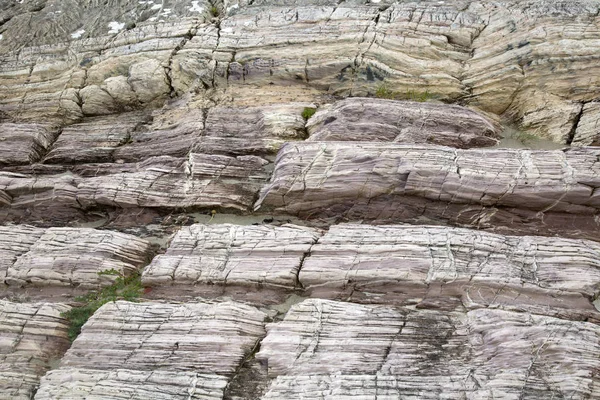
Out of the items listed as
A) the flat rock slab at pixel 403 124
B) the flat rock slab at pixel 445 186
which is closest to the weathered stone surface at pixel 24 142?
the flat rock slab at pixel 445 186

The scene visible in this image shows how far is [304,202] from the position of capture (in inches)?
564

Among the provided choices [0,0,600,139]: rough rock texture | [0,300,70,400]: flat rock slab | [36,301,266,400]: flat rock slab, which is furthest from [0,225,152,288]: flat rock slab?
[0,0,600,139]: rough rock texture

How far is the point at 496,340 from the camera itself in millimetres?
10703

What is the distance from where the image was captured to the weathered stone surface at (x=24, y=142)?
17156mm

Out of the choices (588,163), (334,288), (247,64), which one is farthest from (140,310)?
(588,163)

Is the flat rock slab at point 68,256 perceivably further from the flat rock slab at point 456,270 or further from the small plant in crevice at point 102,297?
the flat rock slab at point 456,270

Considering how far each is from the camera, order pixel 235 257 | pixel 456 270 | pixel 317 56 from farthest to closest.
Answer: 1. pixel 317 56
2. pixel 235 257
3. pixel 456 270

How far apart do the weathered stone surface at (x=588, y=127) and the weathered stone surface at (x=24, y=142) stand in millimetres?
14827

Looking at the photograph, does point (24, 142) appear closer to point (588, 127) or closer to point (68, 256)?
point (68, 256)

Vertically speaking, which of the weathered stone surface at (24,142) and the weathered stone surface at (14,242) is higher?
the weathered stone surface at (24,142)

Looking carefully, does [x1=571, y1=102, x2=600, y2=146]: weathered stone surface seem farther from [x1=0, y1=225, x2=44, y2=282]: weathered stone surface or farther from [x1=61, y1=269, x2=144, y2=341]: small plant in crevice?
[x1=0, y1=225, x2=44, y2=282]: weathered stone surface

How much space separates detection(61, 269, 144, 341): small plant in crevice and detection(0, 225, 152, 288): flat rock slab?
6.0 inches

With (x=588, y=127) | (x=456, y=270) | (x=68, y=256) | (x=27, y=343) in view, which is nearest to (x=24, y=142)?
(x=68, y=256)

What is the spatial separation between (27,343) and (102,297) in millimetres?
1712
